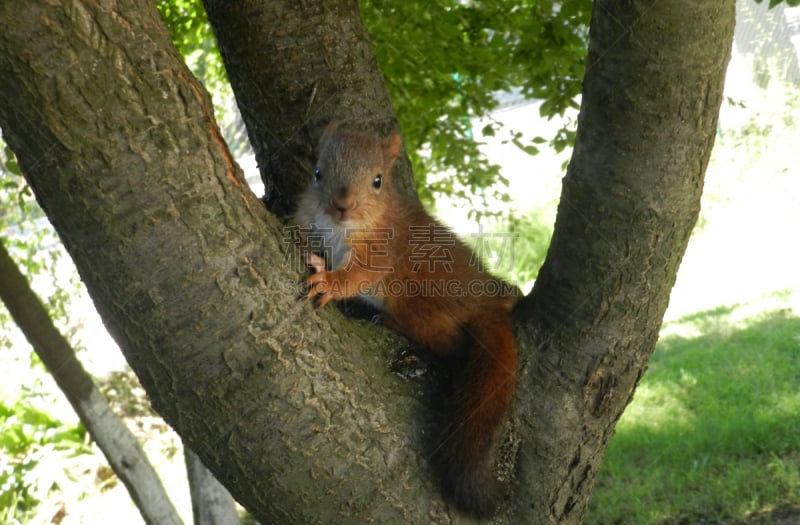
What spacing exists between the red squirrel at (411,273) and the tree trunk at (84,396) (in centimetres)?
134

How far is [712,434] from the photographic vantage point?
493 cm

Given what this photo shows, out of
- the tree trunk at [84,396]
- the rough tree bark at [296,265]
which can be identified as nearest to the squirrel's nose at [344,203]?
the rough tree bark at [296,265]

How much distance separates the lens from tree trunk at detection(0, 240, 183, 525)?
321cm

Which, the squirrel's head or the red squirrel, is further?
the squirrel's head

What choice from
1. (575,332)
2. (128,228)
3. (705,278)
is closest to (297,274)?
(128,228)

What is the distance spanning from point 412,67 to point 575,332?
2261 mm

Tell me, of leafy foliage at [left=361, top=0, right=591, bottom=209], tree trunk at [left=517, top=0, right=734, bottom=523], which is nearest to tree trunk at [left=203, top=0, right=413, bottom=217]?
tree trunk at [left=517, top=0, right=734, bottom=523]

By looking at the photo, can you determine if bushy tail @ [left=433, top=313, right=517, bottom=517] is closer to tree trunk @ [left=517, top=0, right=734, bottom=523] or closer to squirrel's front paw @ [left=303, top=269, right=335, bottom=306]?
tree trunk @ [left=517, top=0, right=734, bottom=523]

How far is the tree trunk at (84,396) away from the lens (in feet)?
10.5

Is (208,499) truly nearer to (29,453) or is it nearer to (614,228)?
(614,228)

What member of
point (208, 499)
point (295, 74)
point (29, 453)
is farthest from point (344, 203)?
point (29, 453)

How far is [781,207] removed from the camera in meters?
8.49

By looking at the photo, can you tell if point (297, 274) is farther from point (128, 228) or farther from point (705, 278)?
point (705, 278)

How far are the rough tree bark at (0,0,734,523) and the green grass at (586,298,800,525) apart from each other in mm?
2279
